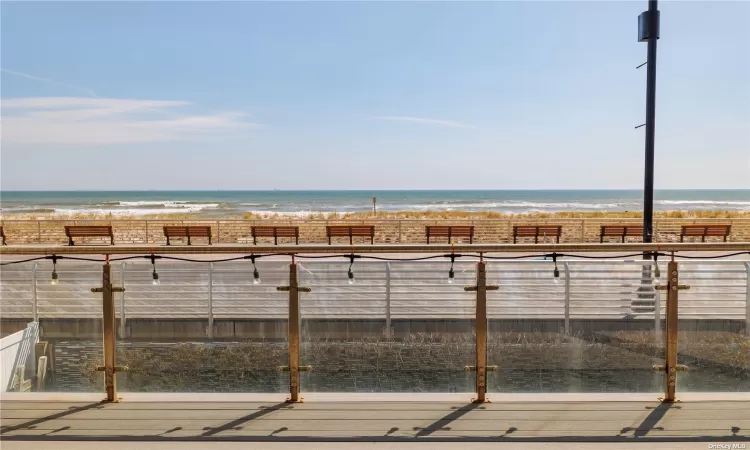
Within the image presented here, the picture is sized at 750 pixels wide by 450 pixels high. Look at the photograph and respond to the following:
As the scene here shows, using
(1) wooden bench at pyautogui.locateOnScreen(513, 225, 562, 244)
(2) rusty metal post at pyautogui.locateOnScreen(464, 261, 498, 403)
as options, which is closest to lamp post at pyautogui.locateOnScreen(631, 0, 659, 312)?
(2) rusty metal post at pyautogui.locateOnScreen(464, 261, 498, 403)

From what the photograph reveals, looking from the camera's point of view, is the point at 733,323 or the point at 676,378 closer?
the point at 676,378

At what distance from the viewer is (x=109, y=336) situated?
388 cm

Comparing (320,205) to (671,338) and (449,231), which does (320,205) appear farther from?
(671,338)

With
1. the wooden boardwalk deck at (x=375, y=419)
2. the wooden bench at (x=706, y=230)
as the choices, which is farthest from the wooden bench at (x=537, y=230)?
the wooden boardwalk deck at (x=375, y=419)

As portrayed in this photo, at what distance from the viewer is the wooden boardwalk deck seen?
10.8 feet

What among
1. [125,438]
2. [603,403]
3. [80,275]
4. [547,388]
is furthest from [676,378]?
[80,275]

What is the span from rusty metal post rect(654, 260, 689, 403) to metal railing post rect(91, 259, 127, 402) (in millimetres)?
3674

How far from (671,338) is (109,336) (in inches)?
151

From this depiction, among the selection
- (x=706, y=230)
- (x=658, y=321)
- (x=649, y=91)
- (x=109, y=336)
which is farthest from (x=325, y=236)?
(x=109, y=336)

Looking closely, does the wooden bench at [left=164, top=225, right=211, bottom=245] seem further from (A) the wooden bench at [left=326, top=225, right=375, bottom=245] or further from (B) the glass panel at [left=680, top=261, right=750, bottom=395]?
(B) the glass panel at [left=680, top=261, right=750, bottom=395]

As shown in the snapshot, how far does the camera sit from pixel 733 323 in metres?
6.40

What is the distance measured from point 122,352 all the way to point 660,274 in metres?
4.19
